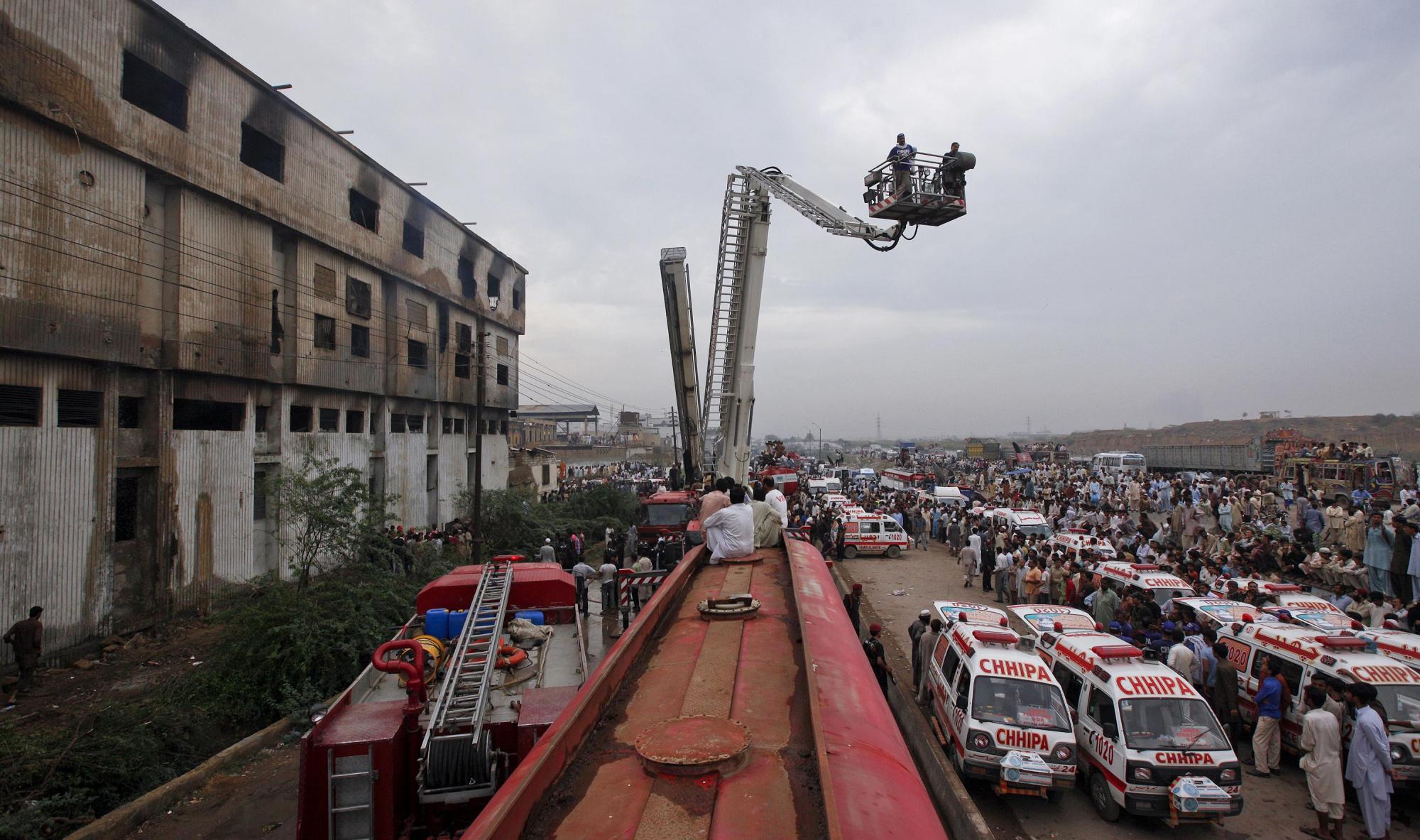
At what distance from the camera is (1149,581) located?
1408cm

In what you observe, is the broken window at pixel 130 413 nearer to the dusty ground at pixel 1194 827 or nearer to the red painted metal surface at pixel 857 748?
the red painted metal surface at pixel 857 748

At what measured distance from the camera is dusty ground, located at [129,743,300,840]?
27.4 ft

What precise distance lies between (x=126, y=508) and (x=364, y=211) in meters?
13.1

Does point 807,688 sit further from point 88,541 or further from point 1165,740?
point 88,541

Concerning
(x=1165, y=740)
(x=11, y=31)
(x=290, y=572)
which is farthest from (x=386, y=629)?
(x=11, y=31)

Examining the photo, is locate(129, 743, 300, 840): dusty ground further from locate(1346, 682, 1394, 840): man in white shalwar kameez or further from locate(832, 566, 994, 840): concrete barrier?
locate(1346, 682, 1394, 840): man in white shalwar kameez

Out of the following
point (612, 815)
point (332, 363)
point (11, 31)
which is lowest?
point (612, 815)

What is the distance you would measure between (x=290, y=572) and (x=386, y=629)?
923 cm

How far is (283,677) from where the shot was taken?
11.9m

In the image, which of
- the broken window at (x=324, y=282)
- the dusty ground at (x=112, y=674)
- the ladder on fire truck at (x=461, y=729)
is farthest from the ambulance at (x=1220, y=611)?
the broken window at (x=324, y=282)

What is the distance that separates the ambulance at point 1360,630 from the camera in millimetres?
8977

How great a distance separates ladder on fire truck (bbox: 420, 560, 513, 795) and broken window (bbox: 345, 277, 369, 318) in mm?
20045

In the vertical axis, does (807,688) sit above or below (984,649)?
above

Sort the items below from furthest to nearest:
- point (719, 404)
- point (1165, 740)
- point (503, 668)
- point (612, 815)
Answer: point (719, 404) < point (1165, 740) < point (503, 668) < point (612, 815)
